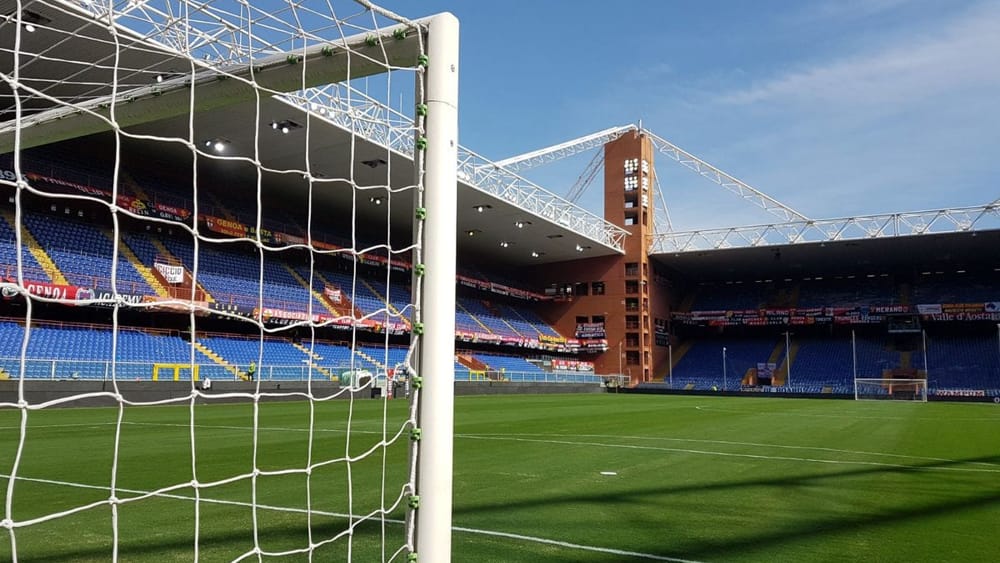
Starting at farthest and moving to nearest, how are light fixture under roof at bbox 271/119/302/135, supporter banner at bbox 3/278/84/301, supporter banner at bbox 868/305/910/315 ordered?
supporter banner at bbox 868/305/910/315, light fixture under roof at bbox 271/119/302/135, supporter banner at bbox 3/278/84/301

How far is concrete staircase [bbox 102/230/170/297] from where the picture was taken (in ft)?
76.6

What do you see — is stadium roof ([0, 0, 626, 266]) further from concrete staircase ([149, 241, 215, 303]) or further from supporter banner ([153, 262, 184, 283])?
supporter banner ([153, 262, 184, 283])

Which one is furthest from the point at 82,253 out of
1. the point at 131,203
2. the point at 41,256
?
the point at 131,203

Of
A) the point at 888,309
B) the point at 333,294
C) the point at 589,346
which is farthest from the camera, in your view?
the point at 589,346

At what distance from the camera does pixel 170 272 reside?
24.6m


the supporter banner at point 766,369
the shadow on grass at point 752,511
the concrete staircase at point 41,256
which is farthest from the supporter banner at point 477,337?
the shadow on grass at point 752,511

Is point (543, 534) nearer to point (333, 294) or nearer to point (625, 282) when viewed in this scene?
point (333, 294)

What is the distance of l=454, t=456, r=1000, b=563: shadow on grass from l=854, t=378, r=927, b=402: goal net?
103ft

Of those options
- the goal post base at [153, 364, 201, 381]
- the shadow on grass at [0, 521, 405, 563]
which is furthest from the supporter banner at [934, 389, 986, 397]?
the shadow on grass at [0, 521, 405, 563]

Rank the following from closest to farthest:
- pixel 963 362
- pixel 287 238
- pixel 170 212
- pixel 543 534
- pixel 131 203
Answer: pixel 543 534 → pixel 131 203 → pixel 170 212 → pixel 287 238 → pixel 963 362

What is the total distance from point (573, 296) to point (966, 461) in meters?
37.4

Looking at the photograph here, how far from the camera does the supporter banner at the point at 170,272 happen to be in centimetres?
2431

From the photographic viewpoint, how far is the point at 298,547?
3.86m

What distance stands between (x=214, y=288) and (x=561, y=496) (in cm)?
2265
